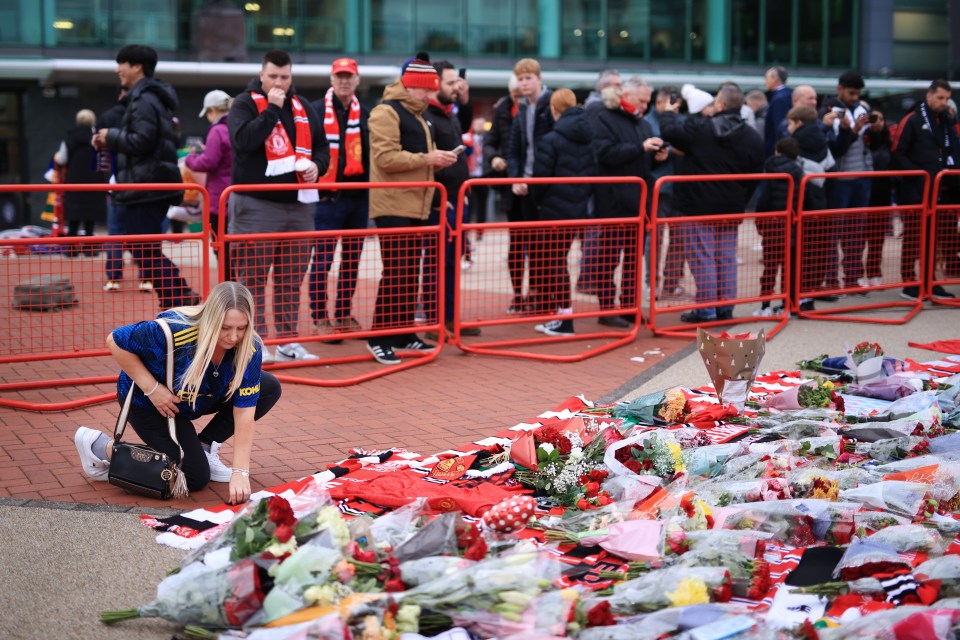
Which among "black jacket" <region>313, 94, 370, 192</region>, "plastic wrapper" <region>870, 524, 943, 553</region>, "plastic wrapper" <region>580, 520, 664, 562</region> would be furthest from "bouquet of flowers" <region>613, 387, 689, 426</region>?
"black jacket" <region>313, 94, 370, 192</region>

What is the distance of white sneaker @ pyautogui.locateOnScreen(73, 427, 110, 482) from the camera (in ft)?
18.4

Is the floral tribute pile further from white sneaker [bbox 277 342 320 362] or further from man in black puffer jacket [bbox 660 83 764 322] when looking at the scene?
man in black puffer jacket [bbox 660 83 764 322]

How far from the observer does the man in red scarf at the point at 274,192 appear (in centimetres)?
822

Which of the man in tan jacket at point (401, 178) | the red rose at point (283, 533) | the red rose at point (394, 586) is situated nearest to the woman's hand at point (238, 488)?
the red rose at point (283, 533)

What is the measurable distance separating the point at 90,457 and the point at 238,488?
2.96 ft

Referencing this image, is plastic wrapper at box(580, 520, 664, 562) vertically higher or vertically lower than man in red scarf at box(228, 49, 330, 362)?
lower

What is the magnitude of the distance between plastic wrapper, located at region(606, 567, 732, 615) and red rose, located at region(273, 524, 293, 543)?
1.15 meters

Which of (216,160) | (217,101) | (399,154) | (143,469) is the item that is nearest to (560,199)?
(399,154)

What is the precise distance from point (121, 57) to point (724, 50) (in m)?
21.2

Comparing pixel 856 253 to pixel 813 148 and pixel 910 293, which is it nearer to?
pixel 813 148

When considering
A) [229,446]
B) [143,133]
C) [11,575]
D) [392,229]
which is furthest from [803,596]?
[143,133]

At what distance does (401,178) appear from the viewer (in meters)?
8.80

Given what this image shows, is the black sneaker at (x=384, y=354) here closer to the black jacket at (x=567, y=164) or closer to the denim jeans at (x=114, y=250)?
the denim jeans at (x=114, y=250)

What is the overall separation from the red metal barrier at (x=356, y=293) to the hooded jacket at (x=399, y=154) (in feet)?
0.54
